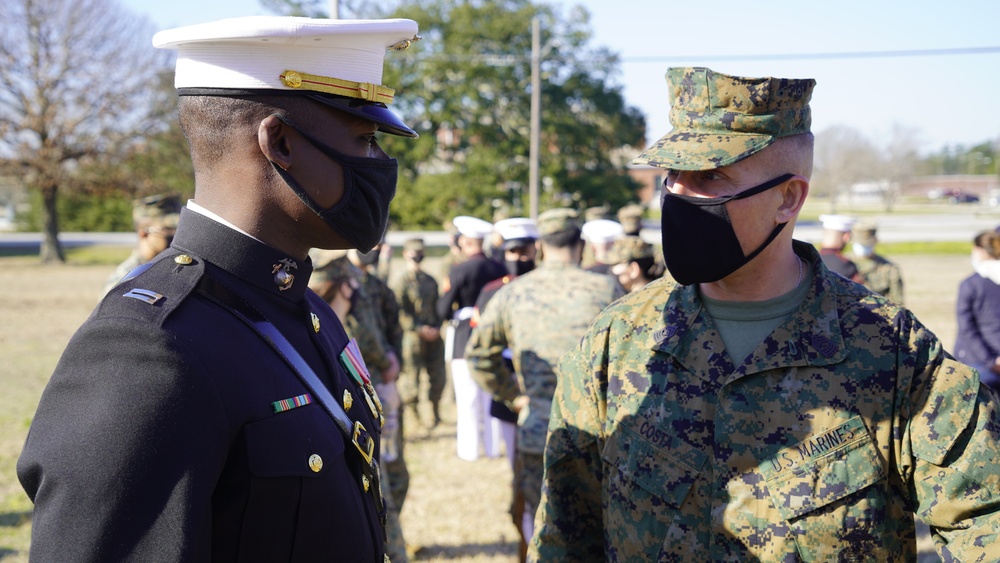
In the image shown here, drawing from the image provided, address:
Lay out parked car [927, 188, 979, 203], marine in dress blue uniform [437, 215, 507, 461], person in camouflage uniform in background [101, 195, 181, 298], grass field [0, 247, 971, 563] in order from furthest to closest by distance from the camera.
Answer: parked car [927, 188, 979, 203], marine in dress blue uniform [437, 215, 507, 461], grass field [0, 247, 971, 563], person in camouflage uniform in background [101, 195, 181, 298]

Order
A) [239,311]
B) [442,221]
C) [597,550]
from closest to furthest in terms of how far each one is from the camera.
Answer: [239,311], [597,550], [442,221]

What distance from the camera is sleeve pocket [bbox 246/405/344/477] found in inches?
61.4

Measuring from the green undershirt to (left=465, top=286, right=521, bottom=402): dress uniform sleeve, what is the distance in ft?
8.17

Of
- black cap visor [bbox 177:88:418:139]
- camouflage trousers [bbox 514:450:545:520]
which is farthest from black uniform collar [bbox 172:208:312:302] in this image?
camouflage trousers [bbox 514:450:545:520]

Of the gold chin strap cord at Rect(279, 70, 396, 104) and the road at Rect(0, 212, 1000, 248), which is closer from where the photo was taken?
the gold chin strap cord at Rect(279, 70, 396, 104)

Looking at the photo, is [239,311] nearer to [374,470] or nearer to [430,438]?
[374,470]

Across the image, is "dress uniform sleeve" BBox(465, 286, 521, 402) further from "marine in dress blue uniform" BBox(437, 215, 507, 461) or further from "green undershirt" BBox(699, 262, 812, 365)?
"green undershirt" BBox(699, 262, 812, 365)

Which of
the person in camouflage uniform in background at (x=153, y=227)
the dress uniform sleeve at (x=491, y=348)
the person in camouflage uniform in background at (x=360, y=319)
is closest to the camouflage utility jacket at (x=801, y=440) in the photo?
the person in camouflage uniform in background at (x=360, y=319)

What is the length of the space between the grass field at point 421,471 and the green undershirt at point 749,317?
377 cm

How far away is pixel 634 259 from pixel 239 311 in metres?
4.48

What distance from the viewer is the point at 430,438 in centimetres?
848

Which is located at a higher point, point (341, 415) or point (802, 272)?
point (802, 272)

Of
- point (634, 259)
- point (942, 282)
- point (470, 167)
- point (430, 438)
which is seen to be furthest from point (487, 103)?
point (634, 259)

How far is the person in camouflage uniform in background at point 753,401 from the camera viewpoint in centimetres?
198
